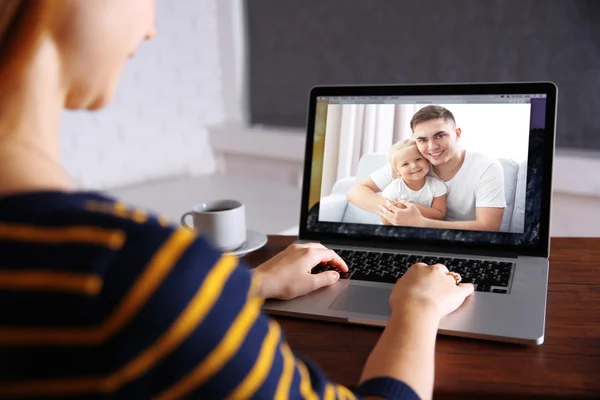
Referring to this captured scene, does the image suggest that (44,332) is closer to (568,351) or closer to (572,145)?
(568,351)

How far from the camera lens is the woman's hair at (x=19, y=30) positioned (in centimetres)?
40

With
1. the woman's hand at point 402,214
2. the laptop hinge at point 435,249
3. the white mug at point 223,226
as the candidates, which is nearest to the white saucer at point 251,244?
the white mug at point 223,226

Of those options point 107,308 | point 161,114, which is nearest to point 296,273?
point 107,308

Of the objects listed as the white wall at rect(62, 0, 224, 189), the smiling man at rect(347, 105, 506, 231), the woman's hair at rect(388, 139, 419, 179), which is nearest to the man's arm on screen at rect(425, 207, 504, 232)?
the smiling man at rect(347, 105, 506, 231)

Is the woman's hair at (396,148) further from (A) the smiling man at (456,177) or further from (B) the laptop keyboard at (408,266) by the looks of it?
(B) the laptop keyboard at (408,266)

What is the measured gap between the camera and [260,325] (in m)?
0.42

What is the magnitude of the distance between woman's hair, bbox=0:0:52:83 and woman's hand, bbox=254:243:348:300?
0.46 metres

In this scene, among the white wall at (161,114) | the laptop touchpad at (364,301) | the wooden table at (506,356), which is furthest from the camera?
the white wall at (161,114)

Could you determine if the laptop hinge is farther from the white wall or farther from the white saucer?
the white wall

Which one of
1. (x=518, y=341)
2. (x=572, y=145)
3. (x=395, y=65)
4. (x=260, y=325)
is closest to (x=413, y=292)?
(x=518, y=341)

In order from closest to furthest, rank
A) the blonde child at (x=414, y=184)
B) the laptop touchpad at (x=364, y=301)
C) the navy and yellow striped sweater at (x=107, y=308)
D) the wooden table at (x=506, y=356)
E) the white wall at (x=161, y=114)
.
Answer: the navy and yellow striped sweater at (x=107, y=308)
the wooden table at (x=506, y=356)
the laptop touchpad at (x=364, y=301)
the blonde child at (x=414, y=184)
the white wall at (x=161, y=114)

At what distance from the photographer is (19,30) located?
16.0 inches

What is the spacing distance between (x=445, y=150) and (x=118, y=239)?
0.69 meters

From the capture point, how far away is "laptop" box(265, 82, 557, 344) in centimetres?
82
